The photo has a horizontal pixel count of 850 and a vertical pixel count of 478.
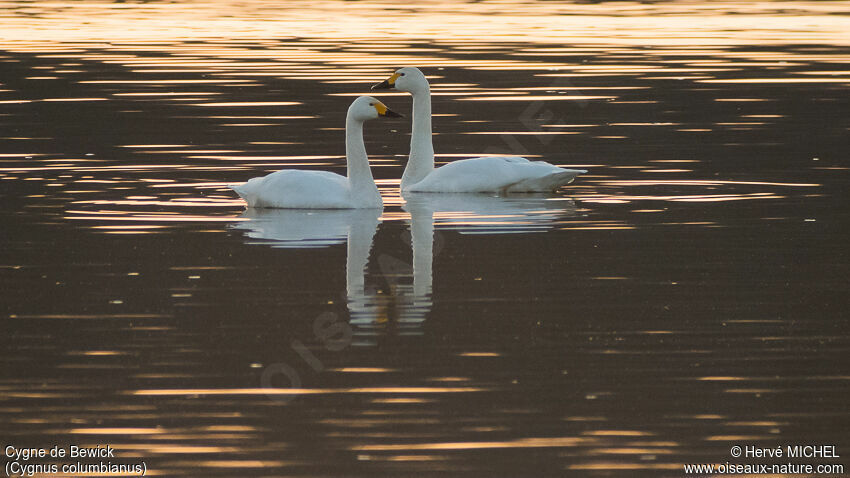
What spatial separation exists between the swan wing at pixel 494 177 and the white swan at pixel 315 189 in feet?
5.09

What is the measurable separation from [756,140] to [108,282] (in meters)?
12.4

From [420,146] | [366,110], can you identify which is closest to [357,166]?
[366,110]

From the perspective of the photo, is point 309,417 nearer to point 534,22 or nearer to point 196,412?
point 196,412

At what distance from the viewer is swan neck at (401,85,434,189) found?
2028 centimetres

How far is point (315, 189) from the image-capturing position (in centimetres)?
1739

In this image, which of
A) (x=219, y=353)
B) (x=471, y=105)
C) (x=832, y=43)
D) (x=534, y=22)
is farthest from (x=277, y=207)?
(x=534, y=22)

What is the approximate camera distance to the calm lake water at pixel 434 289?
9.05 metres

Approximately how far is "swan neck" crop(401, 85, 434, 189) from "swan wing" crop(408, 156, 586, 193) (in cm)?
87

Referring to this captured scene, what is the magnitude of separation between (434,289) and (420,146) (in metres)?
7.70

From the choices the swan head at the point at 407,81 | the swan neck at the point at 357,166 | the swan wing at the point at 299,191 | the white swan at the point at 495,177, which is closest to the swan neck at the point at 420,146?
the swan head at the point at 407,81

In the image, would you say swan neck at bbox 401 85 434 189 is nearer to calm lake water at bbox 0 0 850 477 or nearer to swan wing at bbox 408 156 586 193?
calm lake water at bbox 0 0 850 477

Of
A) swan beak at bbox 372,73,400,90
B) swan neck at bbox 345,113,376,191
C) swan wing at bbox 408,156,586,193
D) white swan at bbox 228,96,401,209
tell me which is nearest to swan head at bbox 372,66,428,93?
swan beak at bbox 372,73,400,90

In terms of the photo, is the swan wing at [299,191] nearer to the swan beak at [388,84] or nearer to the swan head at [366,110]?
the swan head at [366,110]

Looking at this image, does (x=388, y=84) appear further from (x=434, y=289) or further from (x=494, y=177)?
(x=434, y=289)
